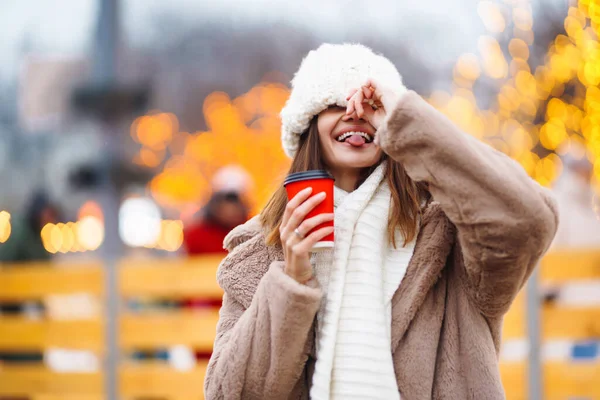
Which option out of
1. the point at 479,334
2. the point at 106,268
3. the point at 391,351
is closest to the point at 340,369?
the point at 391,351

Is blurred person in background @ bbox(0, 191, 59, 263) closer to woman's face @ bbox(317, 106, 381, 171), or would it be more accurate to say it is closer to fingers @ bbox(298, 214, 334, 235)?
woman's face @ bbox(317, 106, 381, 171)

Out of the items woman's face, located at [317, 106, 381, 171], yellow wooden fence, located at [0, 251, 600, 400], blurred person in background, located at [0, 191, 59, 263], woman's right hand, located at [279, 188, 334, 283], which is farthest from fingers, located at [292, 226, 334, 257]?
blurred person in background, located at [0, 191, 59, 263]

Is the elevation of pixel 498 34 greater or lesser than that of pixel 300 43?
lesser

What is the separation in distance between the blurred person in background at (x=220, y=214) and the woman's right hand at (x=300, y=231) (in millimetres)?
3887

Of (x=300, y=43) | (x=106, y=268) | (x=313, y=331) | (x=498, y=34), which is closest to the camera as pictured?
(x=313, y=331)

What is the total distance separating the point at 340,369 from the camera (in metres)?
2.01

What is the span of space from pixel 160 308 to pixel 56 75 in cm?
249

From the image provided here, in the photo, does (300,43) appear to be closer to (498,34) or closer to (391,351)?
(498,34)

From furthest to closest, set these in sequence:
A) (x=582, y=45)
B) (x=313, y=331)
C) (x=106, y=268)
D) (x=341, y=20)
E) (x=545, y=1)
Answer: (x=341, y=20)
(x=545, y=1)
(x=582, y=45)
(x=106, y=268)
(x=313, y=331)

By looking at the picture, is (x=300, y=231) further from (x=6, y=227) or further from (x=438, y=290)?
(x=6, y=227)

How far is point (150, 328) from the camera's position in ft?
20.1

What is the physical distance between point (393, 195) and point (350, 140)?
19 cm

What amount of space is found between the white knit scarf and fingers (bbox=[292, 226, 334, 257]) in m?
0.17

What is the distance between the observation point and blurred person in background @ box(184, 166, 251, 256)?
589cm
